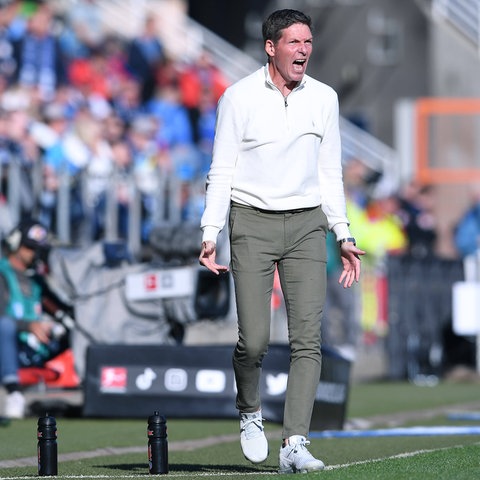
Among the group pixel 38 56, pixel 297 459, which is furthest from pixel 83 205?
pixel 297 459

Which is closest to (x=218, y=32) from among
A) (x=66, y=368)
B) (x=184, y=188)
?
(x=184, y=188)

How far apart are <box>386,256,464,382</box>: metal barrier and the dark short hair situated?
12.8m

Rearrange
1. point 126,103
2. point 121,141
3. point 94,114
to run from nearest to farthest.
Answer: point 121,141, point 94,114, point 126,103

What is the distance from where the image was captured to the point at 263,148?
8.03 metres

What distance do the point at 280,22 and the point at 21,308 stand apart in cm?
577

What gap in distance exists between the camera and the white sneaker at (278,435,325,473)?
771 centimetres

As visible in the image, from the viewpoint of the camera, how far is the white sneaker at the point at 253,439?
8203mm

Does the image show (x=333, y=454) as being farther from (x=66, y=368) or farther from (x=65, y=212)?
(x=65, y=212)

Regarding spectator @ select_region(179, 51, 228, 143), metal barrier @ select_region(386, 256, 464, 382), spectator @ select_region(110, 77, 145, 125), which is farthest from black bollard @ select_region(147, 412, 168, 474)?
spectator @ select_region(179, 51, 228, 143)

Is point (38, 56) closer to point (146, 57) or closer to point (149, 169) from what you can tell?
point (146, 57)

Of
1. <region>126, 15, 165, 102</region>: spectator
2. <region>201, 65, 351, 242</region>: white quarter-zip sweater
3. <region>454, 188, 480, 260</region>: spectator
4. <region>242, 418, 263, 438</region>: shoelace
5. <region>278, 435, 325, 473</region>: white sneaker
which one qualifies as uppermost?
<region>126, 15, 165, 102</region>: spectator

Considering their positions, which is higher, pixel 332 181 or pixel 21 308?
pixel 332 181

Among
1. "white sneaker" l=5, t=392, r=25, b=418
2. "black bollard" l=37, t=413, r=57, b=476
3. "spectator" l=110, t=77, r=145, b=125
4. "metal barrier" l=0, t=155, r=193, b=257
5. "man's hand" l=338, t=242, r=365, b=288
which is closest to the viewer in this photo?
"black bollard" l=37, t=413, r=57, b=476

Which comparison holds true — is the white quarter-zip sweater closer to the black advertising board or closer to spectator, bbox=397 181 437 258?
the black advertising board
